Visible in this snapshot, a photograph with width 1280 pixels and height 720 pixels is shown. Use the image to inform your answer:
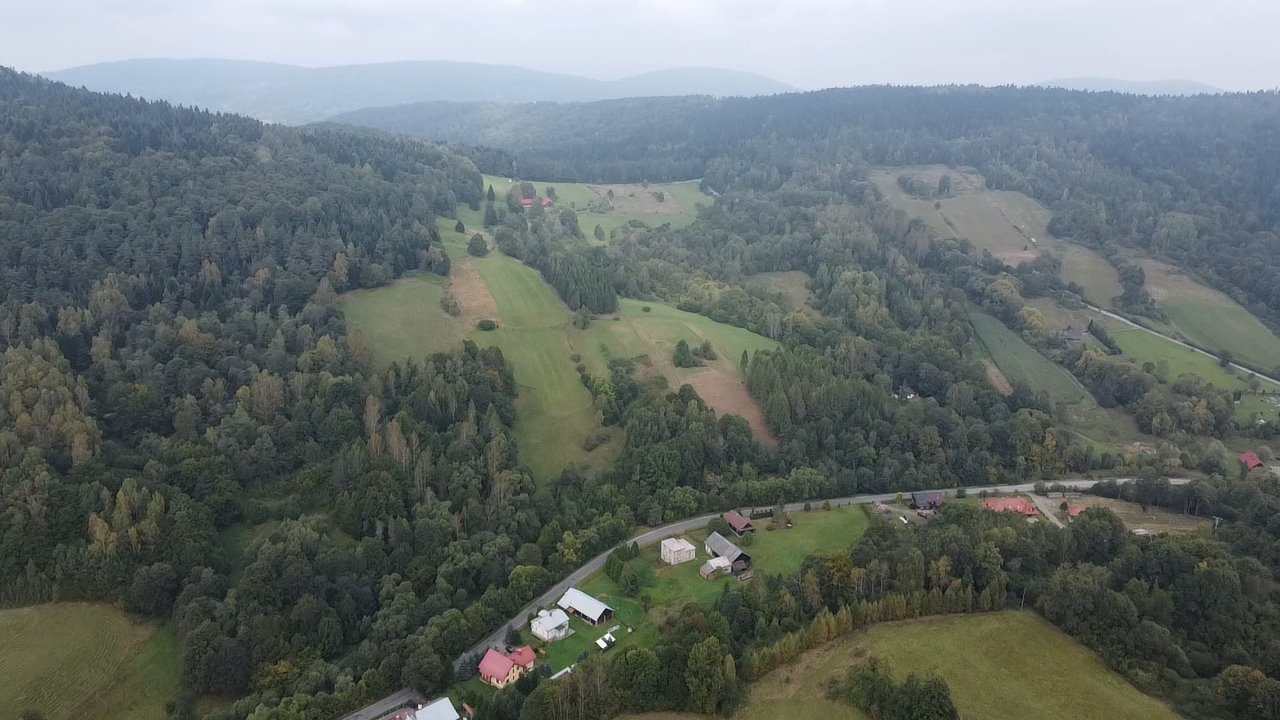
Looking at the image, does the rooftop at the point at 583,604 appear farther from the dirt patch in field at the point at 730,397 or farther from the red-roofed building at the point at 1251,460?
the red-roofed building at the point at 1251,460

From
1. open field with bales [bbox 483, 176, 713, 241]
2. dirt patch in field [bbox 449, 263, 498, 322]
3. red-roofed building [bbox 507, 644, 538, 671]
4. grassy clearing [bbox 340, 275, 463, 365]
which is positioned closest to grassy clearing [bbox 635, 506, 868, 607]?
red-roofed building [bbox 507, 644, 538, 671]

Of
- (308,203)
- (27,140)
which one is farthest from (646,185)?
(27,140)

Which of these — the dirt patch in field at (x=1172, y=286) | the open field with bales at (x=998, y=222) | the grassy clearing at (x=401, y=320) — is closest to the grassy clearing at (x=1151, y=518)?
the grassy clearing at (x=401, y=320)

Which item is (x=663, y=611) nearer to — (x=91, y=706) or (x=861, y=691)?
(x=861, y=691)

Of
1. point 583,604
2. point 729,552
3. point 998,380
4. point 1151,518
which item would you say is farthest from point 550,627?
point 998,380

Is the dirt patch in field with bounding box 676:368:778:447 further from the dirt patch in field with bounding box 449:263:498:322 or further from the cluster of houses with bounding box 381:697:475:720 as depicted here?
the cluster of houses with bounding box 381:697:475:720

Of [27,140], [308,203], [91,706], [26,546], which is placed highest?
[27,140]

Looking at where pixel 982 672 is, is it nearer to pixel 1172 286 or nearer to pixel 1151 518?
pixel 1151 518
